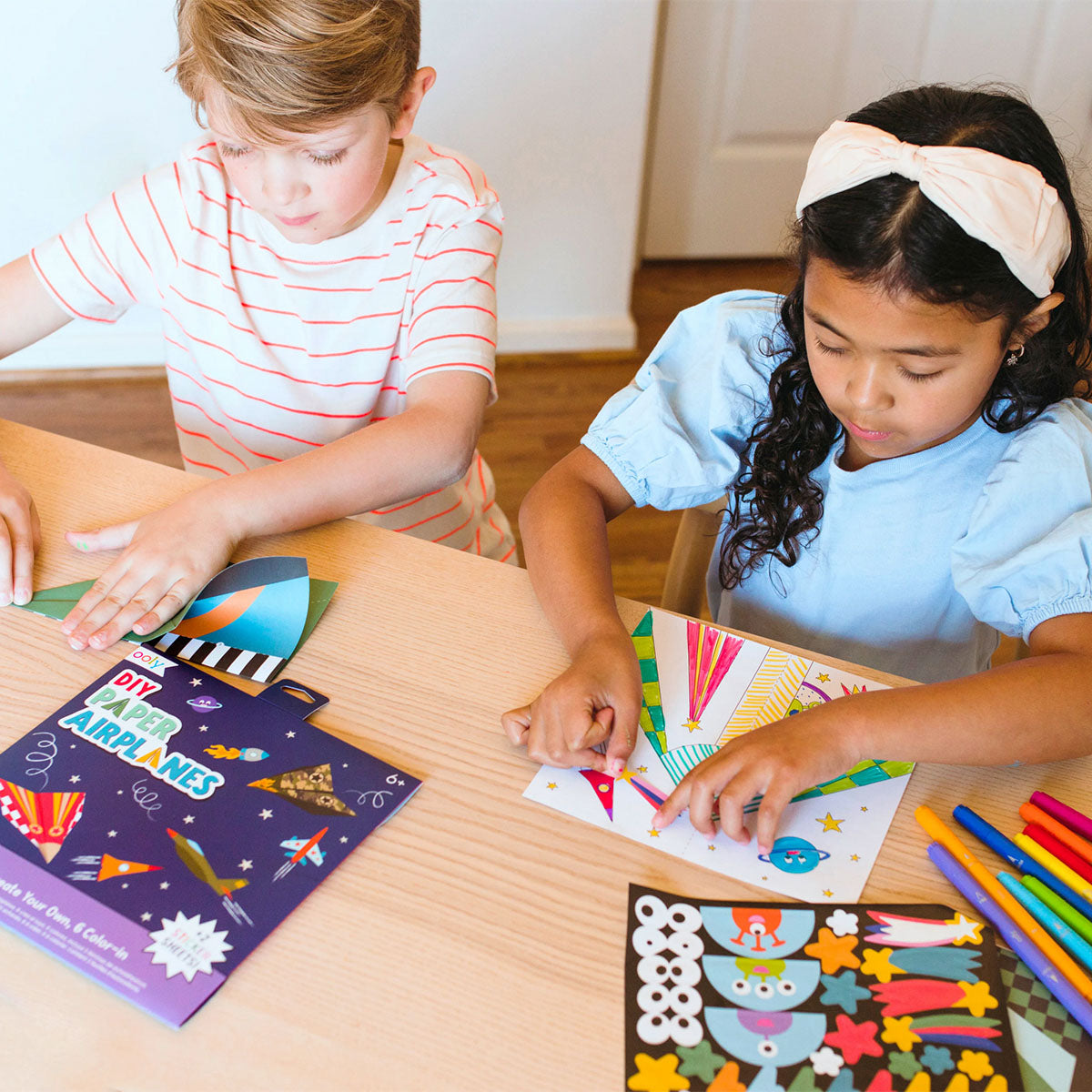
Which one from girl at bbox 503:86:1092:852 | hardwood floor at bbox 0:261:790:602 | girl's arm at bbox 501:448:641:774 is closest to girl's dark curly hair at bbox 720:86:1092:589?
girl at bbox 503:86:1092:852

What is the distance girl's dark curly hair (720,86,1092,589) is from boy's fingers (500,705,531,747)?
397 millimetres

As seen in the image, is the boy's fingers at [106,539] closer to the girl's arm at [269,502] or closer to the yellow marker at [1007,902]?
the girl's arm at [269,502]

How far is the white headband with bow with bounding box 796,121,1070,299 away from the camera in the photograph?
0.69 m

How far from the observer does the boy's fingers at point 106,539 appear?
0.84 meters

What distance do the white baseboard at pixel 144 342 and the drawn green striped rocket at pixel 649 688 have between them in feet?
5.78

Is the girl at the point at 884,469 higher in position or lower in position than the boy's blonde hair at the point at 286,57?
lower

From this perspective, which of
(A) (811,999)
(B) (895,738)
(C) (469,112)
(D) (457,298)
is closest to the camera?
(A) (811,999)

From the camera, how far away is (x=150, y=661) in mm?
747

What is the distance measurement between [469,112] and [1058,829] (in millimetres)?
1974

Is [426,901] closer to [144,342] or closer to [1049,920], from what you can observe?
[1049,920]

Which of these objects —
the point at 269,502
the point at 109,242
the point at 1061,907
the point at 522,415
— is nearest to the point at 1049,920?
the point at 1061,907

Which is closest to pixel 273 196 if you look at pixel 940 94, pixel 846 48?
pixel 940 94

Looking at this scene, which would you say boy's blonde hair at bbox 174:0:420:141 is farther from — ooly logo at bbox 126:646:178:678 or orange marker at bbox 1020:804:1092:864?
orange marker at bbox 1020:804:1092:864

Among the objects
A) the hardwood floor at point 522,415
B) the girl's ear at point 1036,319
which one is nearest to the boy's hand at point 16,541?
the girl's ear at point 1036,319
